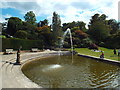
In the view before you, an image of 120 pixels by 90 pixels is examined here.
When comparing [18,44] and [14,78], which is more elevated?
[18,44]

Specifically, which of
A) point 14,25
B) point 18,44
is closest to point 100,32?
point 18,44

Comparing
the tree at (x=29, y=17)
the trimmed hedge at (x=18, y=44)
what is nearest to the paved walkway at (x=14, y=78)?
the trimmed hedge at (x=18, y=44)

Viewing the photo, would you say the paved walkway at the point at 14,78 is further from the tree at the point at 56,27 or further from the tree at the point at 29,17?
the tree at the point at 29,17

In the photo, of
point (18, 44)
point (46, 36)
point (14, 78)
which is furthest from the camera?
point (46, 36)

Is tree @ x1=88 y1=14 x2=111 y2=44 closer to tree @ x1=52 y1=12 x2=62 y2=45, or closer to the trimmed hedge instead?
tree @ x1=52 y1=12 x2=62 y2=45

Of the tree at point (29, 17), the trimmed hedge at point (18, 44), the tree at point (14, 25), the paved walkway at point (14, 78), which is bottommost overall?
the paved walkway at point (14, 78)

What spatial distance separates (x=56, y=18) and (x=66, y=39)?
971cm

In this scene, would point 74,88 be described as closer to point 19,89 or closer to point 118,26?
point 19,89

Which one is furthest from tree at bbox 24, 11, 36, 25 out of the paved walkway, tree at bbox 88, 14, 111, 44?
the paved walkway

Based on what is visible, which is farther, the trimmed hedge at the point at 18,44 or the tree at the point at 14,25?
the tree at the point at 14,25

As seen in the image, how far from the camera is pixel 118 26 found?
1825 inches

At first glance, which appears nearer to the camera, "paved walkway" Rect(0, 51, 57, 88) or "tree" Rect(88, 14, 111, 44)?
"paved walkway" Rect(0, 51, 57, 88)

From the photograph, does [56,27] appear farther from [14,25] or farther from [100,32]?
[100,32]

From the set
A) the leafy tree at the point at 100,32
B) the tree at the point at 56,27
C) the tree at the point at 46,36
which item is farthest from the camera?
the leafy tree at the point at 100,32
